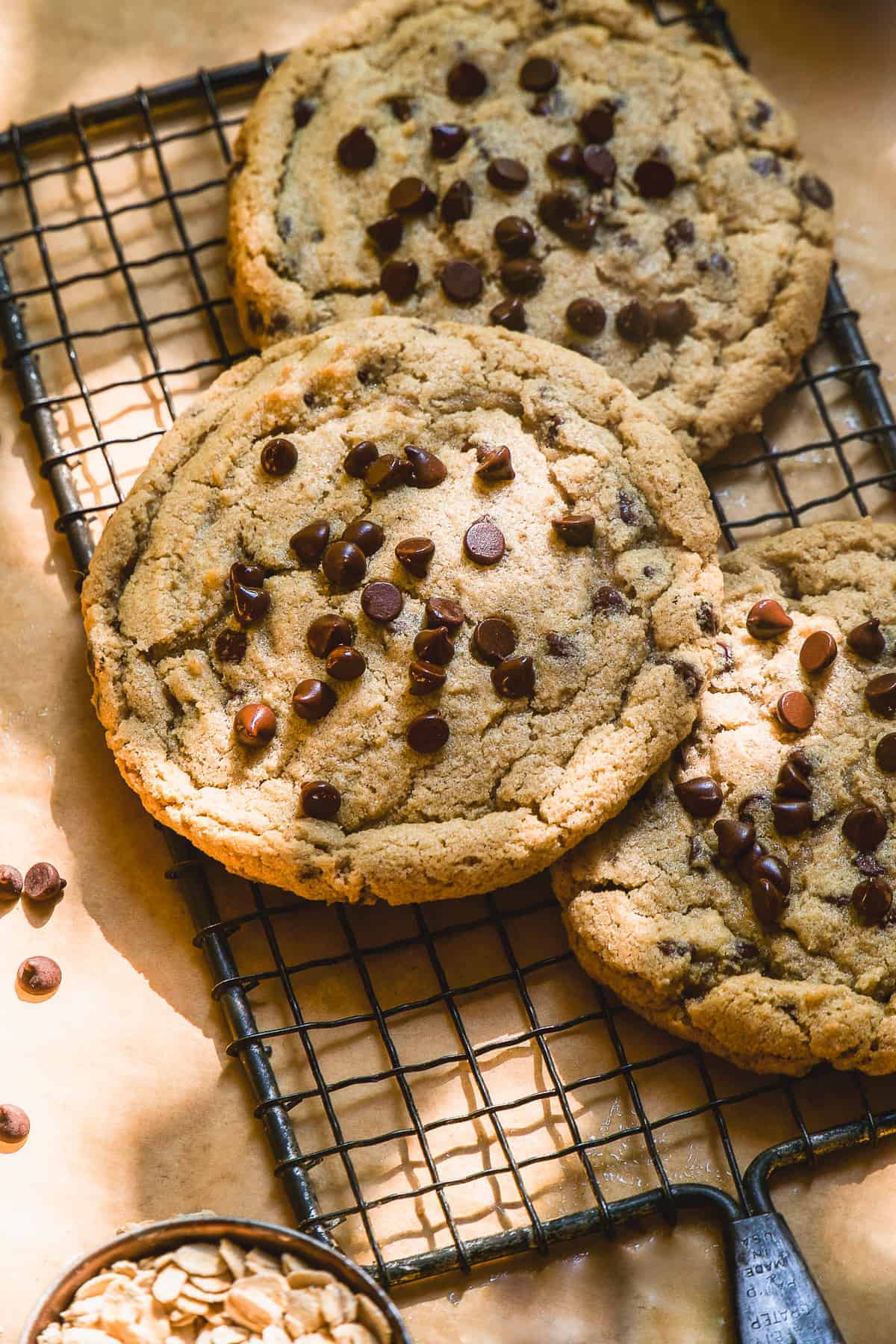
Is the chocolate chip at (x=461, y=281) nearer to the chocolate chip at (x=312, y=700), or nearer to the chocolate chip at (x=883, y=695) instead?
the chocolate chip at (x=312, y=700)

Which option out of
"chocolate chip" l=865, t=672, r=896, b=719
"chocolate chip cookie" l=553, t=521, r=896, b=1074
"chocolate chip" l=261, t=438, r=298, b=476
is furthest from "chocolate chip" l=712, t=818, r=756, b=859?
"chocolate chip" l=261, t=438, r=298, b=476

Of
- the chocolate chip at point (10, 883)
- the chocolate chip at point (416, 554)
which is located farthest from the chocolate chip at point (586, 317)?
the chocolate chip at point (10, 883)

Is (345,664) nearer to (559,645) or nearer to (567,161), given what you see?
(559,645)

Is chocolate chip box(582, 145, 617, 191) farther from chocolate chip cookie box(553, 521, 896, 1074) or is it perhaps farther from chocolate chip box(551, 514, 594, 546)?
chocolate chip cookie box(553, 521, 896, 1074)

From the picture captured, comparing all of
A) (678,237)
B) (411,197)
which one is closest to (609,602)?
(678,237)

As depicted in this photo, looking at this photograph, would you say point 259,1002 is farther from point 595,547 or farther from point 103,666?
point 595,547

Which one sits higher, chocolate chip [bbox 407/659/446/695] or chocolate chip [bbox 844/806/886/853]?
chocolate chip [bbox 407/659/446/695]

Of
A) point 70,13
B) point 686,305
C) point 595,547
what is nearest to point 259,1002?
point 595,547
